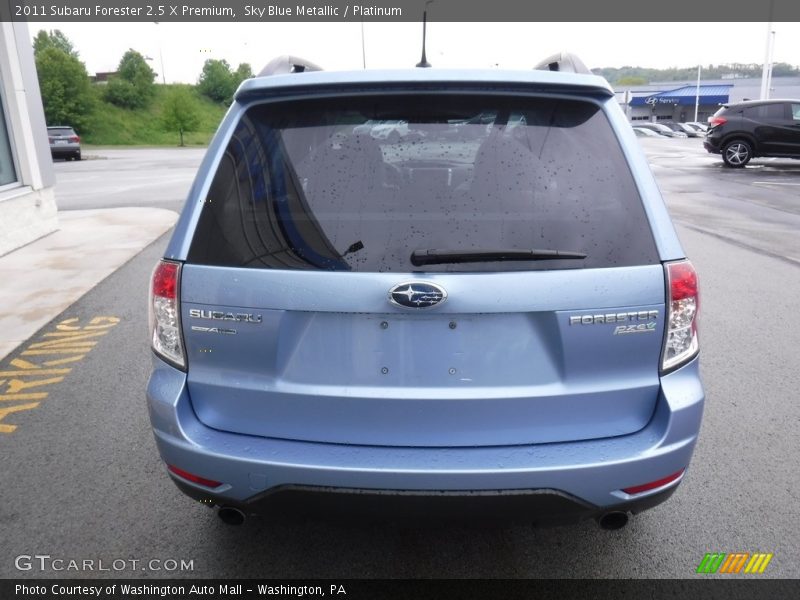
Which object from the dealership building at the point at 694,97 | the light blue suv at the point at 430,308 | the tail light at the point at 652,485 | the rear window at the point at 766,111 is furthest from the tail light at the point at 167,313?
the dealership building at the point at 694,97

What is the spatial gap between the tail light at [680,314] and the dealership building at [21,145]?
375 inches

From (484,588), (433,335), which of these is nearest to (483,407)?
(433,335)

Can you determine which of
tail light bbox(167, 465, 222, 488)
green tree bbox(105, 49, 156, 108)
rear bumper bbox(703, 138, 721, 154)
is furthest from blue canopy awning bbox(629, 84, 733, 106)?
tail light bbox(167, 465, 222, 488)

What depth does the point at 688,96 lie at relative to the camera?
77438 millimetres

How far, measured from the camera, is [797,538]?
9.29 ft

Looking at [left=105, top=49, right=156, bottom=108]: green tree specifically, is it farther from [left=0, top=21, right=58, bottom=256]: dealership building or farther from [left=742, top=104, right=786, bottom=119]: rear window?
[left=0, top=21, right=58, bottom=256]: dealership building

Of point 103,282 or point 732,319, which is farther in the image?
point 103,282

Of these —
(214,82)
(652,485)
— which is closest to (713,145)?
(652,485)

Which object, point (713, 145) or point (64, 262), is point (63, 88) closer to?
point (713, 145)

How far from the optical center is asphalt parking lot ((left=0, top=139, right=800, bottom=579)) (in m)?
2.68

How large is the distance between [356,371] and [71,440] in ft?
8.09

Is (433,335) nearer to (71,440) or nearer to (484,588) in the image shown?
(484,588)

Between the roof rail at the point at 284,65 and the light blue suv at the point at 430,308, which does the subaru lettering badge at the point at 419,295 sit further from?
the roof rail at the point at 284,65

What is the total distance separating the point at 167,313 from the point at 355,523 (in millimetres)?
950
